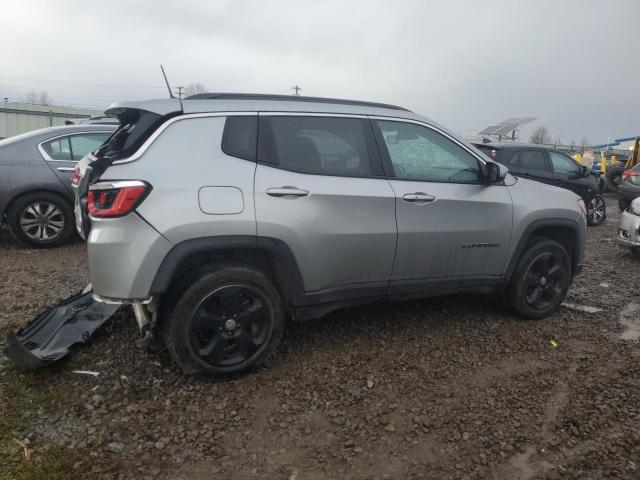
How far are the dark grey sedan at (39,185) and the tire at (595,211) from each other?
9957 millimetres

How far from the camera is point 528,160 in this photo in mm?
9914

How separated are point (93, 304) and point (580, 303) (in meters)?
4.59

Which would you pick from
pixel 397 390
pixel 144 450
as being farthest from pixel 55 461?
pixel 397 390

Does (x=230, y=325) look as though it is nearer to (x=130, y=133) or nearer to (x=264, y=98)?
(x=130, y=133)

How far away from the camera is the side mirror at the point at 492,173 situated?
13.1ft

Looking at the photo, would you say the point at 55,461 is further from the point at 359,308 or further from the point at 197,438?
the point at 359,308

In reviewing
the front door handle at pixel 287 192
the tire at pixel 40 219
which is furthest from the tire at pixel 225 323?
the tire at pixel 40 219

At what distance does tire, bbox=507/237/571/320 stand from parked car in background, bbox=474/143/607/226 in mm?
5129

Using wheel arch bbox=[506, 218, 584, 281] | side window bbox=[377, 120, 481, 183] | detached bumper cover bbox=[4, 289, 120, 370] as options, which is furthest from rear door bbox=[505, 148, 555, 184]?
detached bumper cover bbox=[4, 289, 120, 370]

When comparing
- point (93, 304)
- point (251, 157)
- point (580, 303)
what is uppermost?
point (251, 157)

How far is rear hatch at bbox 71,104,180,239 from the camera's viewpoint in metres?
3.08

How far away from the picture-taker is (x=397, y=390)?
3273mm

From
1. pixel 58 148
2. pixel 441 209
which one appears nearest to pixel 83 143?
pixel 58 148

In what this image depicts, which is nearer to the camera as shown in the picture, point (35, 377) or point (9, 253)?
point (35, 377)
